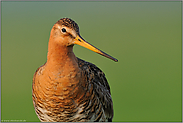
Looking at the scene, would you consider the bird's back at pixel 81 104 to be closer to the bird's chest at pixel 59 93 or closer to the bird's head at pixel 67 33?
the bird's chest at pixel 59 93

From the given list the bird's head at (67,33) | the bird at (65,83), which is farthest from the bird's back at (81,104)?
the bird's head at (67,33)

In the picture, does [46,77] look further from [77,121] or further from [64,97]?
[77,121]

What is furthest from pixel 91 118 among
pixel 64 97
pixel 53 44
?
pixel 53 44

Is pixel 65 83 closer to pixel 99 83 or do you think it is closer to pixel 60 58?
pixel 60 58

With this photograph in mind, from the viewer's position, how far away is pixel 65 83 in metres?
4.19

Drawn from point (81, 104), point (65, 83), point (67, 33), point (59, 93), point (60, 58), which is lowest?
point (81, 104)

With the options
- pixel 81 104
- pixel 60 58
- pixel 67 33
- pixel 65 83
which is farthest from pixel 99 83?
pixel 67 33

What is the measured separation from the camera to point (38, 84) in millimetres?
4340

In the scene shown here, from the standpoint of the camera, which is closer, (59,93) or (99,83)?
(59,93)

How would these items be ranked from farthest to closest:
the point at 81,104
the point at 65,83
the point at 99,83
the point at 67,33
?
1. the point at 99,83
2. the point at 81,104
3. the point at 65,83
4. the point at 67,33

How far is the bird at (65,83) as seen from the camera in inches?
162

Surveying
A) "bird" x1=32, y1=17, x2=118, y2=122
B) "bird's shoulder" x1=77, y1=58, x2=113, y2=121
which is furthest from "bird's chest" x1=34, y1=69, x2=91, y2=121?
"bird's shoulder" x1=77, y1=58, x2=113, y2=121

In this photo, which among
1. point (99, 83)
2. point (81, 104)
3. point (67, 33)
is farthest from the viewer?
point (99, 83)

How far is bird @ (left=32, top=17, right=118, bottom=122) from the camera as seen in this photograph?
162 inches
